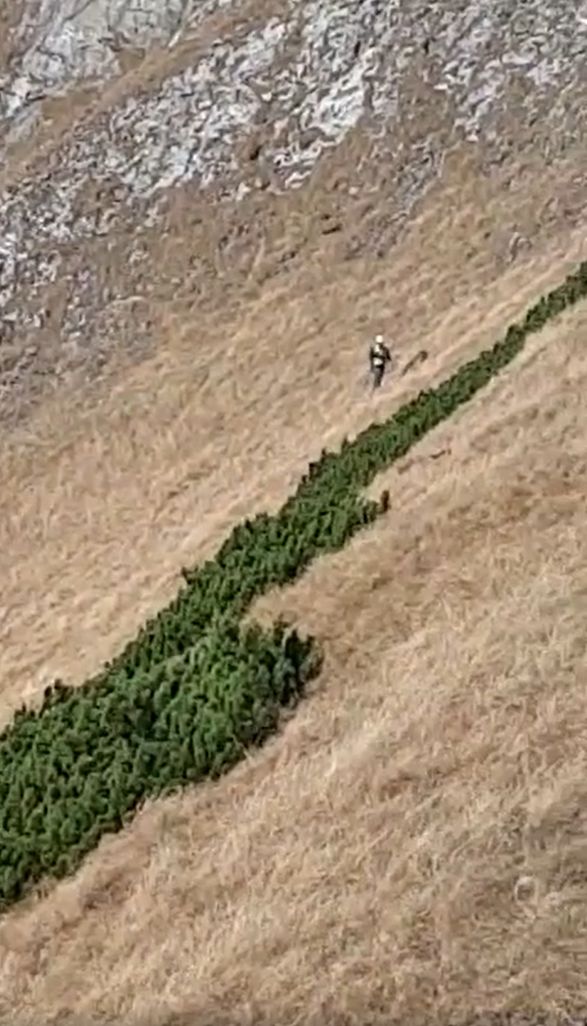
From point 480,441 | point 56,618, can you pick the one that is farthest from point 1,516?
point 480,441

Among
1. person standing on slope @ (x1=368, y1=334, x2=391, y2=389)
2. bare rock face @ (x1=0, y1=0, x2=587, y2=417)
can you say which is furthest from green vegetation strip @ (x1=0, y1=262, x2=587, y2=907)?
bare rock face @ (x1=0, y1=0, x2=587, y2=417)

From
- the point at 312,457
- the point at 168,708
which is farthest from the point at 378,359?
the point at 168,708

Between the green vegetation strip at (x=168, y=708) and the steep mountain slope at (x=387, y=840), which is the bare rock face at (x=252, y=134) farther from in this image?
the steep mountain slope at (x=387, y=840)

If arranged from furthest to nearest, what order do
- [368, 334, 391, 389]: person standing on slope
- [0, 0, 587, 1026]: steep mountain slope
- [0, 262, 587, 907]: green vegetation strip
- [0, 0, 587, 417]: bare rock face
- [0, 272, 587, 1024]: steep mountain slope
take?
[0, 0, 587, 417]: bare rock face → [368, 334, 391, 389]: person standing on slope → [0, 262, 587, 907]: green vegetation strip → [0, 0, 587, 1026]: steep mountain slope → [0, 272, 587, 1024]: steep mountain slope

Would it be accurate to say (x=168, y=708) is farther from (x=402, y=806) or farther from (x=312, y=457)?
(x=312, y=457)

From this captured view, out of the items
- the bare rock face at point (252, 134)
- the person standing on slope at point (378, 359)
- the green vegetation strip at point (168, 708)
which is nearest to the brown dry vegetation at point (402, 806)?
the green vegetation strip at point (168, 708)

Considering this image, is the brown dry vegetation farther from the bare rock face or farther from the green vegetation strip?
the bare rock face

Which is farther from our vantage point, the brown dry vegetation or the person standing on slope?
the person standing on slope

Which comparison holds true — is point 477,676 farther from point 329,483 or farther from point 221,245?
point 221,245
